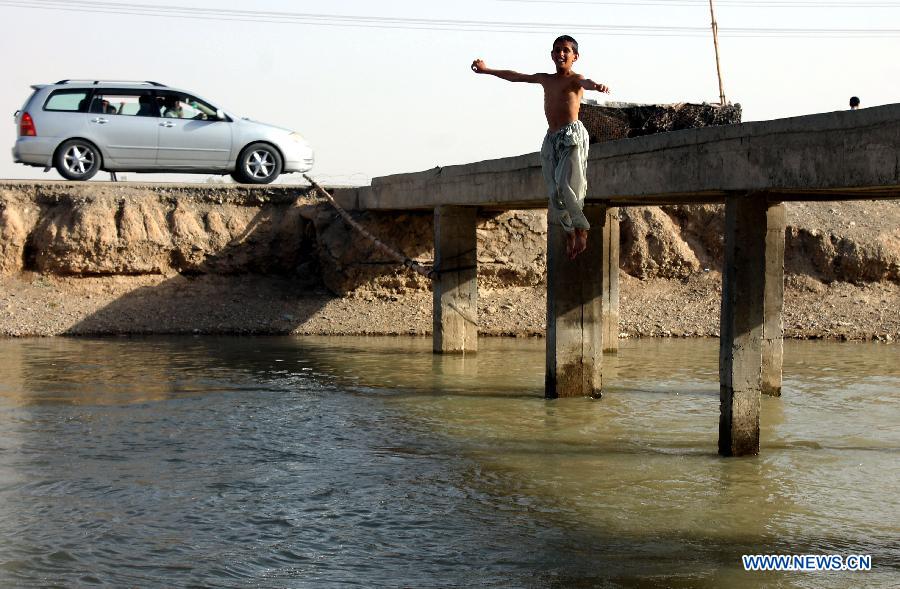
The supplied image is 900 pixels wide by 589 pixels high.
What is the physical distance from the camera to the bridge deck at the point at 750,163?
8.86m

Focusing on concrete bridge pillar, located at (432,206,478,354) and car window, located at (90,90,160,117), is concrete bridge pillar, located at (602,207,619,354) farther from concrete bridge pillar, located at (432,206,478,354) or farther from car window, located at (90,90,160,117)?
car window, located at (90,90,160,117)

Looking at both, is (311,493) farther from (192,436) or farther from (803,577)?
(803,577)

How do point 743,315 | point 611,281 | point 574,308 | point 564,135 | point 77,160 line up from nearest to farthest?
point 743,315, point 564,135, point 574,308, point 611,281, point 77,160

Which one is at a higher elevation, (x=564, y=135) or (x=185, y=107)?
(x=185, y=107)

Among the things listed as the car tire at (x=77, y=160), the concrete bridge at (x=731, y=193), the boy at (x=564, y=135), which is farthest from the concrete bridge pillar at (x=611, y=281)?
the car tire at (x=77, y=160)

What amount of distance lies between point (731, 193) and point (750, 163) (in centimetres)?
51

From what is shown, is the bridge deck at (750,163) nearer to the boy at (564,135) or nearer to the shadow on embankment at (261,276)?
the boy at (564,135)

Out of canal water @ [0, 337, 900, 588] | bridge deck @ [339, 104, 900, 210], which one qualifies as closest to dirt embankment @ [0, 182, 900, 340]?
canal water @ [0, 337, 900, 588]

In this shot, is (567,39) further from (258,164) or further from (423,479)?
(258,164)

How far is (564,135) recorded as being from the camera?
10.9 meters

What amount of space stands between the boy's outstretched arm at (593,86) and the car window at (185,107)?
43.4 ft

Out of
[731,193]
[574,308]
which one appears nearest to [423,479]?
[731,193]

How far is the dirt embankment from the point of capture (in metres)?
22.3

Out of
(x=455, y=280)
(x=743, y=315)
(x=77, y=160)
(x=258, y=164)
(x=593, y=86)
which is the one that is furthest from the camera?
(x=258, y=164)
